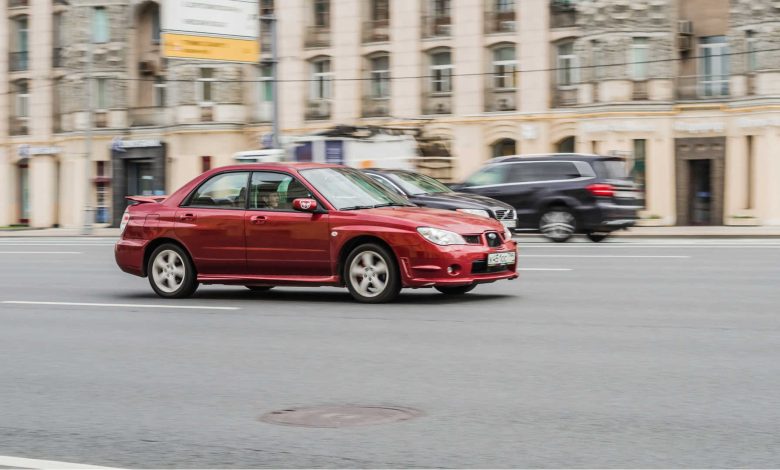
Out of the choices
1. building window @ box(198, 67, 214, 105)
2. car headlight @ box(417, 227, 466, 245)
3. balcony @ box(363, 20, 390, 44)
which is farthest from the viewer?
building window @ box(198, 67, 214, 105)

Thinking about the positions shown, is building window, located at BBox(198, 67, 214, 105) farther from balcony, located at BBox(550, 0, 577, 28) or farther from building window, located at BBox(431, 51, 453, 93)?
balcony, located at BBox(550, 0, 577, 28)

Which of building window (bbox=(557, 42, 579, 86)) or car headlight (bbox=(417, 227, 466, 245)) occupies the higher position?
building window (bbox=(557, 42, 579, 86))

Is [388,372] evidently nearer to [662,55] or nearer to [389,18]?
[662,55]

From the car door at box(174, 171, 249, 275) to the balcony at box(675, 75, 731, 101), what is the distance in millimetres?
31337

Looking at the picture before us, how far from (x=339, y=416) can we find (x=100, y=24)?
5149cm

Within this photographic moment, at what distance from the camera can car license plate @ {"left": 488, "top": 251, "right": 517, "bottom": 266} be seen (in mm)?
14073

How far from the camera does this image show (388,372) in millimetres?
9195

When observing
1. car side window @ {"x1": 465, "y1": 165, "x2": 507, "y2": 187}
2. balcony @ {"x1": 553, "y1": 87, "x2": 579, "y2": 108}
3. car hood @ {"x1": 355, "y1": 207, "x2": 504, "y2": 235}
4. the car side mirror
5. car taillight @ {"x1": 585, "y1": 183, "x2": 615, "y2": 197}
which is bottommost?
car hood @ {"x1": 355, "y1": 207, "x2": 504, "y2": 235}

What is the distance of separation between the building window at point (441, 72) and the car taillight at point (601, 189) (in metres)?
20.1

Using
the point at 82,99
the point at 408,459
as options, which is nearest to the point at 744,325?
the point at 408,459

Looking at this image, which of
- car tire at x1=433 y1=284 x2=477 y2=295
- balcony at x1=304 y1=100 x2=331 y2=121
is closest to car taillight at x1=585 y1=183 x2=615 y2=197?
car tire at x1=433 y1=284 x2=477 y2=295

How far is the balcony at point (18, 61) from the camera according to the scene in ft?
197

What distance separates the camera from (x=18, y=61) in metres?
60.3

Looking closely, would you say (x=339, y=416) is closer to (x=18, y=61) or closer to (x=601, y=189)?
(x=601, y=189)
